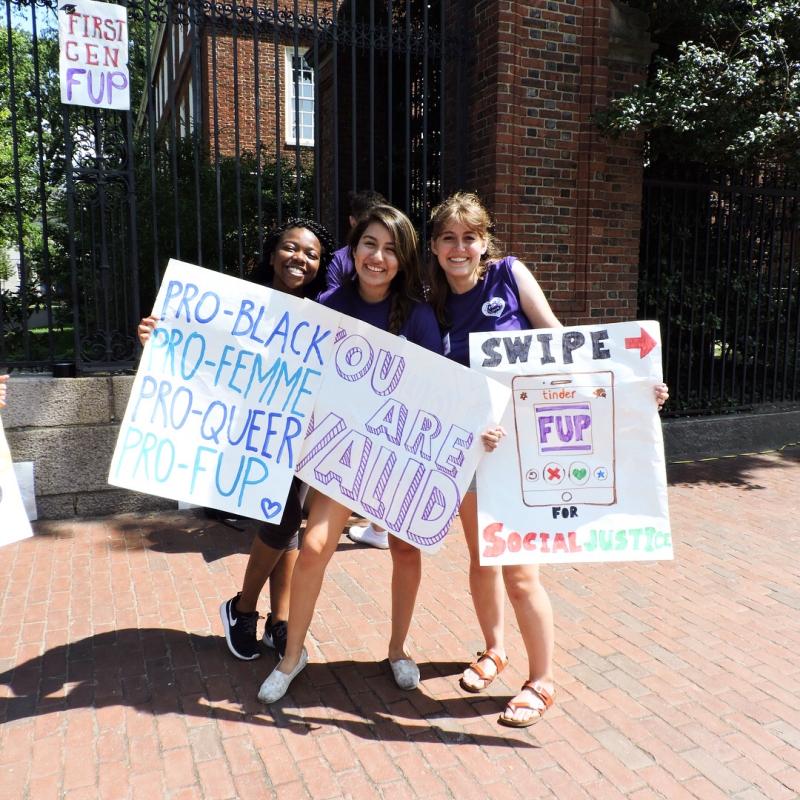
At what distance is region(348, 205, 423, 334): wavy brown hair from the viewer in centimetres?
287

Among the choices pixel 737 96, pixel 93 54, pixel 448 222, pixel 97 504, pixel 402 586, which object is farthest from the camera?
pixel 737 96

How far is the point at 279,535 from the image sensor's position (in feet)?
10.4

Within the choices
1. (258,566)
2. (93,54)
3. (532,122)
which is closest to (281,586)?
(258,566)

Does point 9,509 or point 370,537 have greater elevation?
point 9,509

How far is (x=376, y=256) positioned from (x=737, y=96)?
15.4 ft

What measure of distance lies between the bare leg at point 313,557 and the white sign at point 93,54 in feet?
12.1

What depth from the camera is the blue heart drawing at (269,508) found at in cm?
286

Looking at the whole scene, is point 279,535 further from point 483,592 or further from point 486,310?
point 486,310

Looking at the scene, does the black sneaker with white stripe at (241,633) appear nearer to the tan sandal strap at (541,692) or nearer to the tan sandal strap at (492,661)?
the tan sandal strap at (492,661)

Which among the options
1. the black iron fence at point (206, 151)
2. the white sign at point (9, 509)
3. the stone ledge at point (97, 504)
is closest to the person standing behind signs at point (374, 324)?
the white sign at point (9, 509)

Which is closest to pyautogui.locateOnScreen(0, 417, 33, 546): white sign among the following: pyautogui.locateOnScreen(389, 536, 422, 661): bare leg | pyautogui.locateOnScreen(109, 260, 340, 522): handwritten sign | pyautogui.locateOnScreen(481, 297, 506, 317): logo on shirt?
pyautogui.locateOnScreen(109, 260, 340, 522): handwritten sign

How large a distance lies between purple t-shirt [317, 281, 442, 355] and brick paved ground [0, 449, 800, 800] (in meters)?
1.45

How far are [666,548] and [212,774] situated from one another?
184 cm

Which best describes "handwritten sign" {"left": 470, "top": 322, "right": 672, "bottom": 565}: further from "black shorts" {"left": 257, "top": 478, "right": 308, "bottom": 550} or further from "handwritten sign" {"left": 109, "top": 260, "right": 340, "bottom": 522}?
"black shorts" {"left": 257, "top": 478, "right": 308, "bottom": 550}
